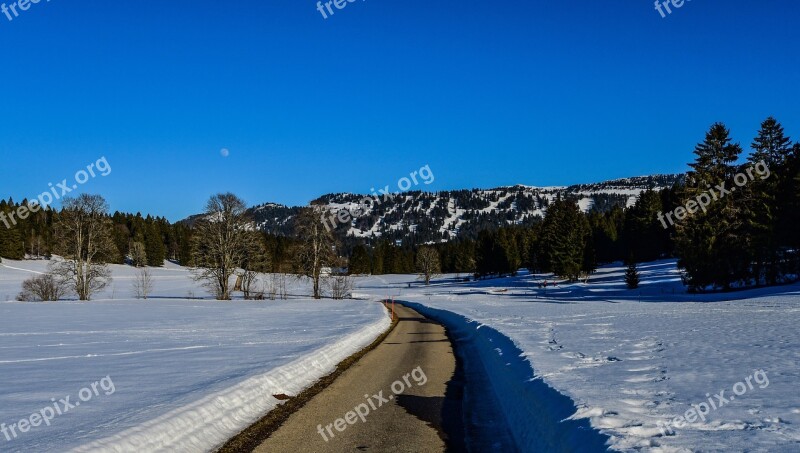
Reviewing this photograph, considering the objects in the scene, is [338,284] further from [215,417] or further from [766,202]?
[215,417]

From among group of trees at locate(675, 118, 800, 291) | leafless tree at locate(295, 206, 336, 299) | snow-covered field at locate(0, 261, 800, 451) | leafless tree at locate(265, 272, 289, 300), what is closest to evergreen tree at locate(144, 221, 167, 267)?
leafless tree at locate(265, 272, 289, 300)

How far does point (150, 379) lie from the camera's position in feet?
36.2

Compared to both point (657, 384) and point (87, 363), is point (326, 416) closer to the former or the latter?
point (657, 384)

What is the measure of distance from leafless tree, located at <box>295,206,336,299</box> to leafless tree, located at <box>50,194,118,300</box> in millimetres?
17217

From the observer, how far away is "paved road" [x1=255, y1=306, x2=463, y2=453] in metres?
7.65

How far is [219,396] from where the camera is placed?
9102mm

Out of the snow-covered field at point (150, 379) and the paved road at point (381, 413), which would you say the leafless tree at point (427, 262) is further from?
the paved road at point (381, 413)

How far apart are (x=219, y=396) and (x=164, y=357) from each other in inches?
254

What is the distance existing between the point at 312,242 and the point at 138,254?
63.9 metres

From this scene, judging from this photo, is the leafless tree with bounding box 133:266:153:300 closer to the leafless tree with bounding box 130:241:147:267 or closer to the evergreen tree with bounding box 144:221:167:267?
the leafless tree with bounding box 130:241:147:267

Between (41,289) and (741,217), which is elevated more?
(741,217)

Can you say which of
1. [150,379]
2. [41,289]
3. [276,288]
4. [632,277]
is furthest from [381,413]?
[276,288]

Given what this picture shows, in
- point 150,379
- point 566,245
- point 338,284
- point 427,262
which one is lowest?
point 150,379

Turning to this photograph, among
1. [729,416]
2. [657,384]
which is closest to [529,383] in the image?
[657,384]
